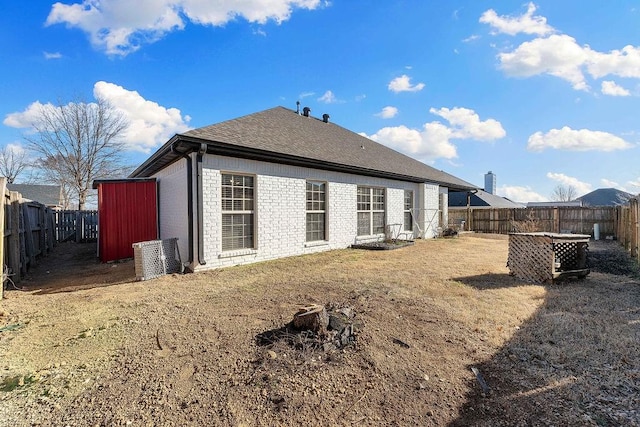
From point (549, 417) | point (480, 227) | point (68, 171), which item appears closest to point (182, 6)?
point (549, 417)

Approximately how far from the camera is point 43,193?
26609mm

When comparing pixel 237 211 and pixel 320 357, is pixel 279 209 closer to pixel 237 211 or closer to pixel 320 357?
pixel 237 211

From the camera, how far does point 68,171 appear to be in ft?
79.2

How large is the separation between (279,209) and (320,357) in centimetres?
572

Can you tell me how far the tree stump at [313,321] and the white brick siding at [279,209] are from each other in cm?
426

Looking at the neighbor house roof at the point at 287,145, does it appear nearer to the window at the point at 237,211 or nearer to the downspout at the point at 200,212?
the downspout at the point at 200,212

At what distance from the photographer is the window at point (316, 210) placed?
30.4ft

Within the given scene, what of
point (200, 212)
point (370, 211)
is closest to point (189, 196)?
point (200, 212)

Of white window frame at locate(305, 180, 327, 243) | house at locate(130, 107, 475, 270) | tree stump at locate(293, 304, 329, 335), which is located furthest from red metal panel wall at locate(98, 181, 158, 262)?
tree stump at locate(293, 304, 329, 335)

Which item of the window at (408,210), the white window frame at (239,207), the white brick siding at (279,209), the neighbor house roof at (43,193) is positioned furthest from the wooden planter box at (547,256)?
the neighbor house roof at (43,193)

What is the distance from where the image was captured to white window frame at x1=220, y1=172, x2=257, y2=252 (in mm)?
7148

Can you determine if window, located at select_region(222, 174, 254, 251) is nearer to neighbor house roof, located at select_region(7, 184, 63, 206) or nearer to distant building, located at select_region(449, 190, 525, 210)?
distant building, located at select_region(449, 190, 525, 210)

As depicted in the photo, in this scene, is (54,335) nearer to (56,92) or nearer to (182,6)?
(182,6)

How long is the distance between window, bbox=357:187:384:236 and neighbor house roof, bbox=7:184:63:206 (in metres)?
29.5
